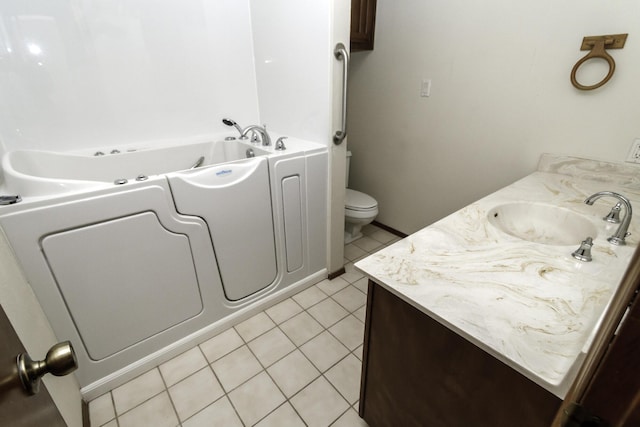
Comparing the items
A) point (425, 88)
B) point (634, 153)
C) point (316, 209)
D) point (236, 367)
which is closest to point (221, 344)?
point (236, 367)

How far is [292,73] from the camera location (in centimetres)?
177

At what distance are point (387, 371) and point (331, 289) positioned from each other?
1.06 metres

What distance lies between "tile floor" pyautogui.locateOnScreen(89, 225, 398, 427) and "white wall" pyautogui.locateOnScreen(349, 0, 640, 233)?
44.8 inches

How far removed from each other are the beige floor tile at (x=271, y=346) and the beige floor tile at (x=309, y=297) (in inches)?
10.4

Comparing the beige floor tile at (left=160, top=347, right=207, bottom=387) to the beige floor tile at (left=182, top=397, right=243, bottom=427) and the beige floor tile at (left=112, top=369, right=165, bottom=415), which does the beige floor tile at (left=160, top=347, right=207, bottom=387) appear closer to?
the beige floor tile at (left=112, top=369, right=165, bottom=415)

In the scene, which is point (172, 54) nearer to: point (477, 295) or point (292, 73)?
point (292, 73)

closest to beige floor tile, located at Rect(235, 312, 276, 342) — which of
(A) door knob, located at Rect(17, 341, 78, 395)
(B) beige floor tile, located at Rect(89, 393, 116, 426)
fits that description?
(B) beige floor tile, located at Rect(89, 393, 116, 426)

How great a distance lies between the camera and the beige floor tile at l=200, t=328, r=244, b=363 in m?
1.48

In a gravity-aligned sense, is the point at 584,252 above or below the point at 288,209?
above

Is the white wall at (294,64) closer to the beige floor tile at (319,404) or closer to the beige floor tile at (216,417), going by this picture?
the beige floor tile at (319,404)

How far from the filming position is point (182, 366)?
1.42 metres

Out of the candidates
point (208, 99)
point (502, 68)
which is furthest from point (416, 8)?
point (208, 99)

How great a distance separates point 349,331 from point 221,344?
70cm

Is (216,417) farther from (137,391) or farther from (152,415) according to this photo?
(137,391)
